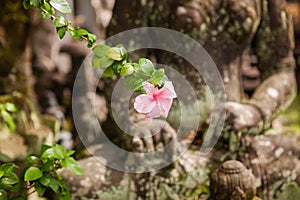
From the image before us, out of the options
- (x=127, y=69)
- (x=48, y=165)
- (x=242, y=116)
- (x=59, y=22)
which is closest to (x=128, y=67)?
(x=127, y=69)

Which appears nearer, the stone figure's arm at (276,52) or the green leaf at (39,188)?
the green leaf at (39,188)

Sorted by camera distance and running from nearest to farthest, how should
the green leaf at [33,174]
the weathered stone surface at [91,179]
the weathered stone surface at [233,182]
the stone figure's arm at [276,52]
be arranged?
the green leaf at [33,174]
the weathered stone surface at [233,182]
the weathered stone surface at [91,179]
the stone figure's arm at [276,52]

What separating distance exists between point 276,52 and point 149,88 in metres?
0.75

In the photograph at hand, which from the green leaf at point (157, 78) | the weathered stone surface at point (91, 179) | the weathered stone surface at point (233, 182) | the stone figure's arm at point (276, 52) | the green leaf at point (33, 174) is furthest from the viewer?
the stone figure's arm at point (276, 52)

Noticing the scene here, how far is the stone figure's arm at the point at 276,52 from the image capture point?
1.53 metres

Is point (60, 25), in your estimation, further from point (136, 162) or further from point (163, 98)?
point (136, 162)

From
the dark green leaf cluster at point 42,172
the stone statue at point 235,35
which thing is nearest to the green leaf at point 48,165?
the dark green leaf cluster at point 42,172

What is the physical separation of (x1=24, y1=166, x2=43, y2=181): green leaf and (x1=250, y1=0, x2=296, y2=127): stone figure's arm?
0.74 metres

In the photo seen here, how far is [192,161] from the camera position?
4.56ft

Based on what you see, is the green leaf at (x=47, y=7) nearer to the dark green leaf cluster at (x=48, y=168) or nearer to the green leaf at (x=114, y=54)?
the green leaf at (x=114, y=54)

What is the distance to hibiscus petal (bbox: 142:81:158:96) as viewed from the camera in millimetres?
967

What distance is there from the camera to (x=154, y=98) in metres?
0.97

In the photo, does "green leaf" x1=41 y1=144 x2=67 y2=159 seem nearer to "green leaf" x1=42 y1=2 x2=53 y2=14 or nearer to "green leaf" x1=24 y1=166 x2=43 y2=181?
"green leaf" x1=24 y1=166 x2=43 y2=181

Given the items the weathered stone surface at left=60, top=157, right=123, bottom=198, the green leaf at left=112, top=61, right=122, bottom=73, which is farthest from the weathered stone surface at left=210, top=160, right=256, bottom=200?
the green leaf at left=112, top=61, right=122, bottom=73
